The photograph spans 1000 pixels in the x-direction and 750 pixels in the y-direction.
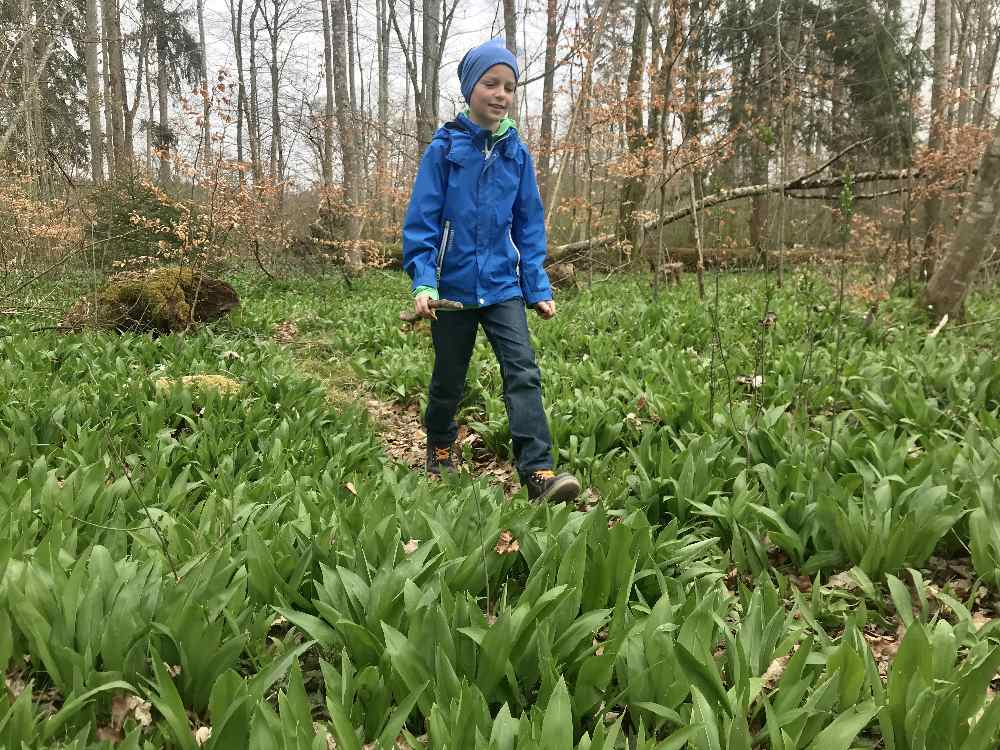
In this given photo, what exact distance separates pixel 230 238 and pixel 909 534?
34.2 feet

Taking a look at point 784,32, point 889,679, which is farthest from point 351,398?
point 784,32

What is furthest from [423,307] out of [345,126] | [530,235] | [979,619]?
[345,126]

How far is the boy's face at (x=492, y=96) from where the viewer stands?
292 centimetres

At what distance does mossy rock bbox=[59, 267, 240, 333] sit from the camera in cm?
654

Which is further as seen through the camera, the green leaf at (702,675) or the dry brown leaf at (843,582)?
the dry brown leaf at (843,582)

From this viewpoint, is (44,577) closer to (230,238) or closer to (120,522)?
(120,522)

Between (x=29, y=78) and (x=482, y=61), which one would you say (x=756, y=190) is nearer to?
(x=482, y=61)

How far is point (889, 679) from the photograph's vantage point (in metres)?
1.63

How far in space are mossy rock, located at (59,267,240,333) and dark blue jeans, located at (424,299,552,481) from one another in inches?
160

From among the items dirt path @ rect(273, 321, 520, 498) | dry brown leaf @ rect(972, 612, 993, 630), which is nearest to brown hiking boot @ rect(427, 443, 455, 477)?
dirt path @ rect(273, 321, 520, 498)

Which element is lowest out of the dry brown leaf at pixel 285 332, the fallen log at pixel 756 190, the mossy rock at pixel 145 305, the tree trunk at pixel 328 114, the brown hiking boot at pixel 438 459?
the brown hiking boot at pixel 438 459

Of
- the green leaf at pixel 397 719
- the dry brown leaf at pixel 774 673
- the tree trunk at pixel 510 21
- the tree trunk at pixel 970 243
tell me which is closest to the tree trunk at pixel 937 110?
the tree trunk at pixel 970 243

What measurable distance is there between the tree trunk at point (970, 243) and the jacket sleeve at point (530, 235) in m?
4.29

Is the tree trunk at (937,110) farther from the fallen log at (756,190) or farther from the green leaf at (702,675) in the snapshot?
the green leaf at (702,675)
